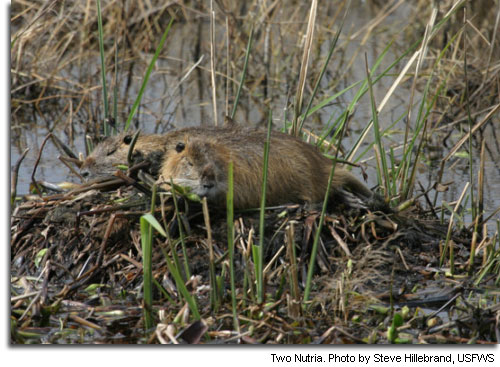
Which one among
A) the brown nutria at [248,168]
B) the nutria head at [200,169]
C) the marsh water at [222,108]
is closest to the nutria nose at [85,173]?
the brown nutria at [248,168]

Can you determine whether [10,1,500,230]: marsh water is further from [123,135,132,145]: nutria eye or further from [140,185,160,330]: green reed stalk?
[140,185,160,330]: green reed stalk

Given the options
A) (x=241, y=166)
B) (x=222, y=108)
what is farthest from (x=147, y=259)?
(x=222, y=108)

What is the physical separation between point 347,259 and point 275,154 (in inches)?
21.4

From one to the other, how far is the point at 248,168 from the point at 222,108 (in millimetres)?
3115

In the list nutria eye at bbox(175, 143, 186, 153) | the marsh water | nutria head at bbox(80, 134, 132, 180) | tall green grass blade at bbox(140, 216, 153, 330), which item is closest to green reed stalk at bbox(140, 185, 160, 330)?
tall green grass blade at bbox(140, 216, 153, 330)

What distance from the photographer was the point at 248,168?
3480 millimetres

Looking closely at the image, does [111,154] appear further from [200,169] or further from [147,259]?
[147,259]

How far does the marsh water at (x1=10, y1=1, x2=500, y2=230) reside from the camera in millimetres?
5172

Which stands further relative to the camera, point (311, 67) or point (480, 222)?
point (311, 67)

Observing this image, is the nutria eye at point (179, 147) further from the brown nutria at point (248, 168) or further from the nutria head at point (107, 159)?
the nutria head at point (107, 159)

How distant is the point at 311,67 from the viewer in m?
6.66

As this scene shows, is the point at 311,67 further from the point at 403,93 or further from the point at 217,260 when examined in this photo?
the point at 217,260

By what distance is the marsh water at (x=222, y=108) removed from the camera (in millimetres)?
5172

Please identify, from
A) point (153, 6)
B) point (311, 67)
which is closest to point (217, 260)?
point (311, 67)
